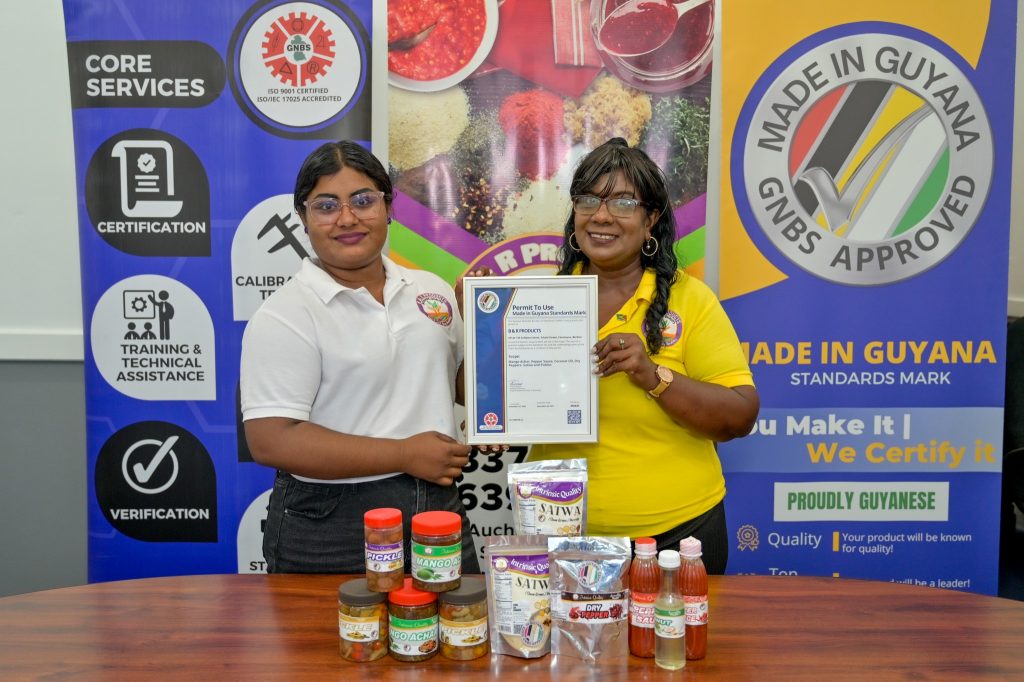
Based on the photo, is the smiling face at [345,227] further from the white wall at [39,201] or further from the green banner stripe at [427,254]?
the white wall at [39,201]

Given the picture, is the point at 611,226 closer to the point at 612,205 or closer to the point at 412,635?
the point at 612,205

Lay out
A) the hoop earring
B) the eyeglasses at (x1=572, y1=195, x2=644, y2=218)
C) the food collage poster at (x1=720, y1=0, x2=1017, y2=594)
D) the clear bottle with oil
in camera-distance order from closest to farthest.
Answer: the clear bottle with oil < the eyeglasses at (x1=572, y1=195, x2=644, y2=218) < the hoop earring < the food collage poster at (x1=720, y1=0, x2=1017, y2=594)

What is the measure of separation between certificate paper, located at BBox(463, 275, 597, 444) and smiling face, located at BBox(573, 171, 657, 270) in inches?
8.2

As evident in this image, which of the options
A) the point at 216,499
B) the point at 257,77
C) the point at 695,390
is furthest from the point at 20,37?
the point at 695,390

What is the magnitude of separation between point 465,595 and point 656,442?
812 mm

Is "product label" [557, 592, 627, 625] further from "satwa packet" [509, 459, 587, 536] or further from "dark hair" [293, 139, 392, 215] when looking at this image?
"dark hair" [293, 139, 392, 215]

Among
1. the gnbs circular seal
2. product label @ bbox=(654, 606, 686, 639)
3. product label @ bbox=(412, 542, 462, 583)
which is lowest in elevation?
product label @ bbox=(654, 606, 686, 639)

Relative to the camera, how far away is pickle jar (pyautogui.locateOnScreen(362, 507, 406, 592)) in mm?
1422

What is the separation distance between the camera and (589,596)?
139 cm

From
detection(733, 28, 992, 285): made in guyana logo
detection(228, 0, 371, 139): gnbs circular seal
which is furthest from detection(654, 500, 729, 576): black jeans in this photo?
detection(228, 0, 371, 139): gnbs circular seal

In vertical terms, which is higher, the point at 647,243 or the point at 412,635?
the point at 647,243

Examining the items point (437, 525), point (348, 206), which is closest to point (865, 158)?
point (348, 206)

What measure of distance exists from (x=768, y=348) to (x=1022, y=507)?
4.05 feet

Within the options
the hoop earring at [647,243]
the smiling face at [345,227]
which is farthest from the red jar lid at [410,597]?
the hoop earring at [647,243]
